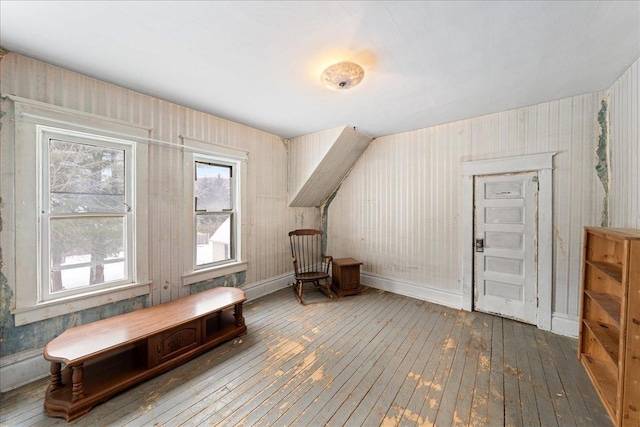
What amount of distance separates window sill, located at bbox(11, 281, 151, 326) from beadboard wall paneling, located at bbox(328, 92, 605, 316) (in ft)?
10.0

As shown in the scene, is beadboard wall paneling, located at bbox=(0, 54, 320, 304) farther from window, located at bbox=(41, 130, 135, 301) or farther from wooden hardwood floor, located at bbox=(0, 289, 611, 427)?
wooden hardwood floor, located at bbox=(0, 289, 611, 427)

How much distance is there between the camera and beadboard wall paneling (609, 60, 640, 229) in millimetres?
1902

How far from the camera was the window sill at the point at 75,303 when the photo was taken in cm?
182

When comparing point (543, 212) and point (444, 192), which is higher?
point (444, 192)

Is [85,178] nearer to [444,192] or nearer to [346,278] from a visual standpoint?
[346,278]

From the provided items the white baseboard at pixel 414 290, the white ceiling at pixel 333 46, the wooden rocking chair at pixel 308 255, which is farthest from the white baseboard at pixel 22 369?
the white baseboard at pixel 414 290

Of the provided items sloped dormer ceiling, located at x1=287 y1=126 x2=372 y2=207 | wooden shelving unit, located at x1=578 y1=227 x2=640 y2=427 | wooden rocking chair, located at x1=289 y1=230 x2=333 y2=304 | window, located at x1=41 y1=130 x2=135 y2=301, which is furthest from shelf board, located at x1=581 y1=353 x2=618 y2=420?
window, located at x1=41 y1=130 x2=135 y2=301

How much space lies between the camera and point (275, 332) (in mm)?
2615

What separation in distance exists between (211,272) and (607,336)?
12.4 feet

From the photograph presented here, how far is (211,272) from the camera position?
3027 mm

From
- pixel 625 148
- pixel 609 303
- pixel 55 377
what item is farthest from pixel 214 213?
pixel 625 148

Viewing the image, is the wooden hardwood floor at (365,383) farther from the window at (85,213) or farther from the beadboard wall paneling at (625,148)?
the beadboard wall paneling at (625,148)

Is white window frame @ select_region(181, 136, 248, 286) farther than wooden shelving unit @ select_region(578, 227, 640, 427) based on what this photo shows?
Yes

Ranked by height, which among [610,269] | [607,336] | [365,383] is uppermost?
[610,269]
